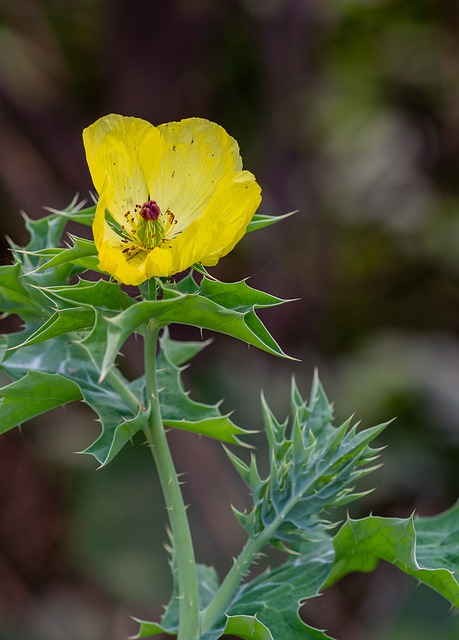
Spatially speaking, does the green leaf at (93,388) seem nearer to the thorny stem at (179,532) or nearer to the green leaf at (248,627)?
the thorny stem at (179,532)

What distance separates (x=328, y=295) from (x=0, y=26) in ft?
7.19

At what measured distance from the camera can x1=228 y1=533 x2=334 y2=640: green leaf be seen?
0.95 metres

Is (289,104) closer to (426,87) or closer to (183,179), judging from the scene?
(426,87)

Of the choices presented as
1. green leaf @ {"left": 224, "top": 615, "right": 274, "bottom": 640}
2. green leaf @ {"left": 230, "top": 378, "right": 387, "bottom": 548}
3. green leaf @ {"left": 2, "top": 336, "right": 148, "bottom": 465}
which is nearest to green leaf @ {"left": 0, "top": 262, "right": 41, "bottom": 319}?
green leaf @ {"left": 2, "top": 336, "right": 148, "bottom": 465}

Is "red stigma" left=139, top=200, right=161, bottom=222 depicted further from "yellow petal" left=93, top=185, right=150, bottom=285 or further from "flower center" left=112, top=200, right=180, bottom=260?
"yellow petal" left=93, top=185, right=150, bottom=285

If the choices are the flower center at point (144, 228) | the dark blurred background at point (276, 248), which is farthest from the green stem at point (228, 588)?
the dark blurred background at point (276, 248)

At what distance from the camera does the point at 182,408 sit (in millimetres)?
1064

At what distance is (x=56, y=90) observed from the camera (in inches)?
157

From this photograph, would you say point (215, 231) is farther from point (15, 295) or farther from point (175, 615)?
point (175, 615)

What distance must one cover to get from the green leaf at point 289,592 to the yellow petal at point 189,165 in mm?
448

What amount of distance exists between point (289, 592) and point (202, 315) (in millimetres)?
389

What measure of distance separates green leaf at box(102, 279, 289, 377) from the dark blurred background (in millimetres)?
2170

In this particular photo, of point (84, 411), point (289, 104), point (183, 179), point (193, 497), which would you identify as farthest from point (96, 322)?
point (289, 104)

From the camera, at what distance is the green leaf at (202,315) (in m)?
0.77
